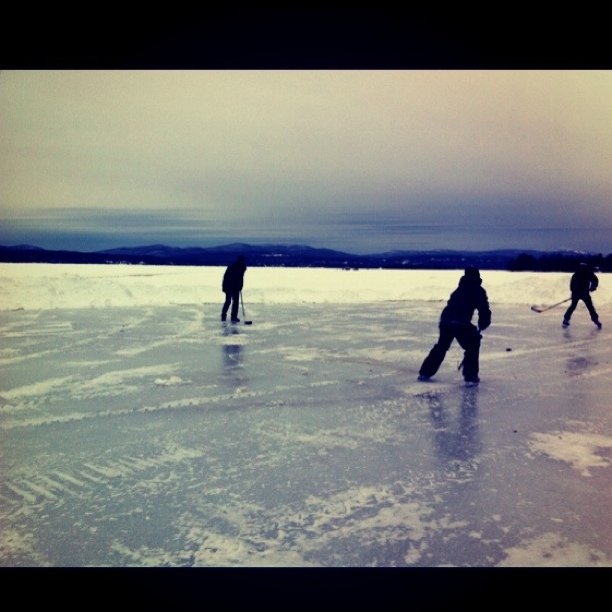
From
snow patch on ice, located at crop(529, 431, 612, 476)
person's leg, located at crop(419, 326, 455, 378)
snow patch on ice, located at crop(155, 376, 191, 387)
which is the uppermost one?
person's leg, located at crop(419, 326, 455, 378)

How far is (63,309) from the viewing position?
513 inches

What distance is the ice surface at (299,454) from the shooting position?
2859 mm

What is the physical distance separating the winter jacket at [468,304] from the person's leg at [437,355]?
0.16m

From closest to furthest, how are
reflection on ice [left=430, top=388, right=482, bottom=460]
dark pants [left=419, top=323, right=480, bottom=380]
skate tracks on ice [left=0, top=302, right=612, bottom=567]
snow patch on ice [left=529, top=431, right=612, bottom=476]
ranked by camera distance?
skate tracks on ice [left=0, top=302, right=612, bottom=567]
snow patch on ice [left=529, top=431, right=612, bottom=476]
reflection on ice [left=430, top=388, right=482, bottom=460]
dark pants [left=419, top=323, right=480, bottom=380]

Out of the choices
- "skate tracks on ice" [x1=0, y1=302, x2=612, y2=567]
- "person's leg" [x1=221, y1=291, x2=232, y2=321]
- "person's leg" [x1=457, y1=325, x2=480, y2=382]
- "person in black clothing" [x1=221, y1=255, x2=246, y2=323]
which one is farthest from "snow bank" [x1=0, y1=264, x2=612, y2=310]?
"person's leg" [x1=457, y1=325, x2=480, y2=382]

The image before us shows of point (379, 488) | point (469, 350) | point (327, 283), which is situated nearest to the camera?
point (379, 488)

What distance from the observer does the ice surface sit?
113 inches

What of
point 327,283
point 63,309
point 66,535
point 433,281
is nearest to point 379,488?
point 66,535

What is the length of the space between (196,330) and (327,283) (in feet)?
40.0

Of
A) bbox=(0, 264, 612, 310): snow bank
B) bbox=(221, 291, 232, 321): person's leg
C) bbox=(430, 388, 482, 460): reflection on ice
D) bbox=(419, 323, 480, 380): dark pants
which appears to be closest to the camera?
bbox=(430, 388, 482, 460): reflection on ice

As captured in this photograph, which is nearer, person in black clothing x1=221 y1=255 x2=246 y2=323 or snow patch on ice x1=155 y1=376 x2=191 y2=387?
snow patch on ice x1=155 y1=376 x2=191 y2=387

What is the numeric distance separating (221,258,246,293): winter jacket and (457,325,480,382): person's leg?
506 cm

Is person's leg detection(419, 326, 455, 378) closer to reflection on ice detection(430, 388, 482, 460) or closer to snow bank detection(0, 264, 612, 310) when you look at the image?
reflection on ice detection(430, 388, 482, 460)
